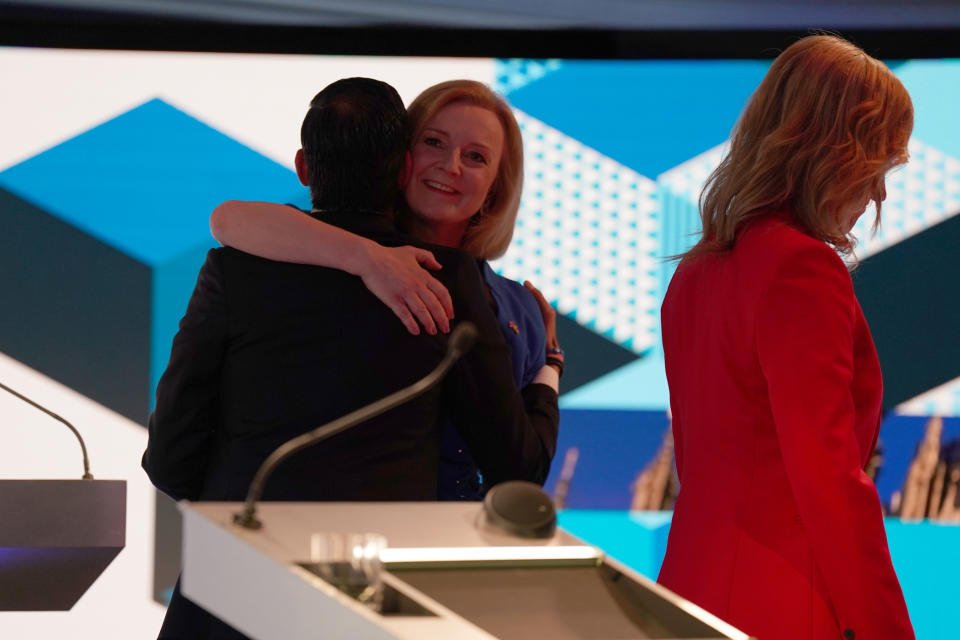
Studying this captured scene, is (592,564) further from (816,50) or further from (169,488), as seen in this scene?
(816,50)

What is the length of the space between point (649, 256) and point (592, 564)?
8.51 feet

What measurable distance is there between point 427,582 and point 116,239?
2920 millimetres

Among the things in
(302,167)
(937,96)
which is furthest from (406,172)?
(937,96)

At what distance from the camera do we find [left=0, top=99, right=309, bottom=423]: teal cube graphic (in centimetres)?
359

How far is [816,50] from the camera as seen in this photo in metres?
1.53

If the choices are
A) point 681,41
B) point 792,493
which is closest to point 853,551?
point 792,493

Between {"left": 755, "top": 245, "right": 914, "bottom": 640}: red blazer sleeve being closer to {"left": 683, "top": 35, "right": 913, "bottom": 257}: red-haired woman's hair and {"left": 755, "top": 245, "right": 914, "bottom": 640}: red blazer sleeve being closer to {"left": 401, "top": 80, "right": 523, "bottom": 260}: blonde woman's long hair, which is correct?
{"left": 683, "top": 35, "right": 913, "bottom": 257}: red-haired woman's hair

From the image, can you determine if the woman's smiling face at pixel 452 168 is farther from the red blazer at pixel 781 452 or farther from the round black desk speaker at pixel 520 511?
the round black desk speaker at pixel 520 511

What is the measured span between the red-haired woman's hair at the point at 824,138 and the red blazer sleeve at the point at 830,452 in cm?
16

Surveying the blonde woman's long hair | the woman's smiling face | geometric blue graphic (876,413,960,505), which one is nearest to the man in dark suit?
the woman's smiling face

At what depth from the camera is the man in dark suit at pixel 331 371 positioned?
55.2 inches

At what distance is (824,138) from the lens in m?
1.49

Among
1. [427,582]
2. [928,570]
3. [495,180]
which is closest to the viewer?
[427,582]

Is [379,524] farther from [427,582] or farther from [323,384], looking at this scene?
[323,384]
